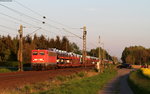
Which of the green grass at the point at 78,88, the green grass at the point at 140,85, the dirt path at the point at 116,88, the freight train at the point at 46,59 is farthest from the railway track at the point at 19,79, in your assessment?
the freight train at the point at 46,59

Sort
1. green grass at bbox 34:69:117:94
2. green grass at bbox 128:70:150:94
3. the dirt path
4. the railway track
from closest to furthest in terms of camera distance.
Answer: green grass at bbox 34:69:117:94 → green grass at bbox 128:70:150:94 → the dirt path → the railway track

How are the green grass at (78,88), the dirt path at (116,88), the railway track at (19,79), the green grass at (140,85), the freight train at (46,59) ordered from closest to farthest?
1. the green grass at (78,88)
2. the green grass at (140,85)
3. the dirt path at (116,88)
4. the railway track at (19,79)
5. the freight train at (46,59)

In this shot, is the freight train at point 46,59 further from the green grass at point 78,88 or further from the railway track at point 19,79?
the green grass at point 78,88

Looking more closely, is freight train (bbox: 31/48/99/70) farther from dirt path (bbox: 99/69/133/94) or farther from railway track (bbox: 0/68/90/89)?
dirt path (bbox: 99/69/133/94)

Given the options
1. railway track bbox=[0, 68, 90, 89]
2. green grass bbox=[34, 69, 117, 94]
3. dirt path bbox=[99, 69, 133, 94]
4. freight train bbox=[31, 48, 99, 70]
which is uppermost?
freight train bbox=[31, 48, 99, 70]

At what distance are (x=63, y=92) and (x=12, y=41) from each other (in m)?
85.4

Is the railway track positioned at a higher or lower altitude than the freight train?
lower

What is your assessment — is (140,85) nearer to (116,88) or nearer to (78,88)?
(116,88)

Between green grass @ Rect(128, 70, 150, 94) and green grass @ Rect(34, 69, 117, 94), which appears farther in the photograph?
green grass @ Rect(128, 70, 150, 94)

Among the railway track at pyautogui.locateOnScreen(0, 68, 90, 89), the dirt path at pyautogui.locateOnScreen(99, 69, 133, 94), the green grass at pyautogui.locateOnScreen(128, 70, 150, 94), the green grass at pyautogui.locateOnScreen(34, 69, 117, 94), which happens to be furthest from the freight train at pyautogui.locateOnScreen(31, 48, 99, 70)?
the green grass at pyautogui.locateOnScreen(128, 70, 150, 94)

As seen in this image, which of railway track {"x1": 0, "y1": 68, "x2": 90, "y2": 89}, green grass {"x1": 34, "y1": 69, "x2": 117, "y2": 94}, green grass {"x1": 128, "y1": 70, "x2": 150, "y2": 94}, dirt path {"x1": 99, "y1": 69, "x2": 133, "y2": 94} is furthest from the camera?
railway track {"x1": 0, "y1": 68, "x2": 90, "y2": 89}

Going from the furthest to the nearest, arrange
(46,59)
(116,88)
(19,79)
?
(46,59), (19,79), (116,88)

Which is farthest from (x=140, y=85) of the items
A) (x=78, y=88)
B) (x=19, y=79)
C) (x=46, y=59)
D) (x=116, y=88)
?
(x=46, y=59)

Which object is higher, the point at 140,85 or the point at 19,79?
the point at 19,79
